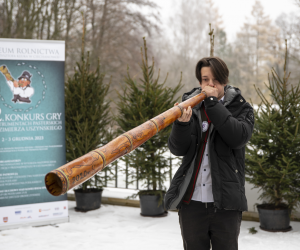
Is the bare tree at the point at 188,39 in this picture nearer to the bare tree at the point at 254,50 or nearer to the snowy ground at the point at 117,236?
the bare tree at the point at 254,50

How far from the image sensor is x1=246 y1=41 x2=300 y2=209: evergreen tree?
462 cm

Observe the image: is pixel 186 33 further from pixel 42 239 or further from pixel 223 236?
pixel 223 236

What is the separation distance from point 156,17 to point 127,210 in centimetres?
1254

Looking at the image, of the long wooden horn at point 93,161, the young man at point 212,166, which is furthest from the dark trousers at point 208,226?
the long wooden horn at point 93,161

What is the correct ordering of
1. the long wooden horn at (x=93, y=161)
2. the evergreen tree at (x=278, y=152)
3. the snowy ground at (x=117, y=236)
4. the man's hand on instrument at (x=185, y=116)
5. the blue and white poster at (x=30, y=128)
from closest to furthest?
1. the long wooden horn at (x=93, y=161)
2. the man's hand on instrument at (x=185, y=116)
3. the snowy ground at (x=117, y=236)
4. the evergreen tree at (x=278, y=152)
5. the blue and white poster at (x=30, y=128)

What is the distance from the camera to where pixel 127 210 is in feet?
20.4

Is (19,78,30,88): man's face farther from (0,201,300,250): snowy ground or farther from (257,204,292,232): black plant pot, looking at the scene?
(257,204,292,232): black plant pot

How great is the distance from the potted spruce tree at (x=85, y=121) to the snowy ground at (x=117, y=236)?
0.63m

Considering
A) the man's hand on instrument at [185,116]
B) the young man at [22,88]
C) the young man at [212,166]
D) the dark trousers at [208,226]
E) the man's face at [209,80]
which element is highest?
the young man at [22,88]

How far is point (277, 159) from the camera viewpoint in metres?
4.81

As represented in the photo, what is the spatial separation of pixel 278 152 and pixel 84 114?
3.45 m

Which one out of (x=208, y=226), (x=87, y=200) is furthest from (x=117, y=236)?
(x=208, y=226)

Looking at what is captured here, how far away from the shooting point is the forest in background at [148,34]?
13.7 m

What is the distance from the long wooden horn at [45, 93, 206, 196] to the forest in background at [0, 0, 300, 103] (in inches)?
236
